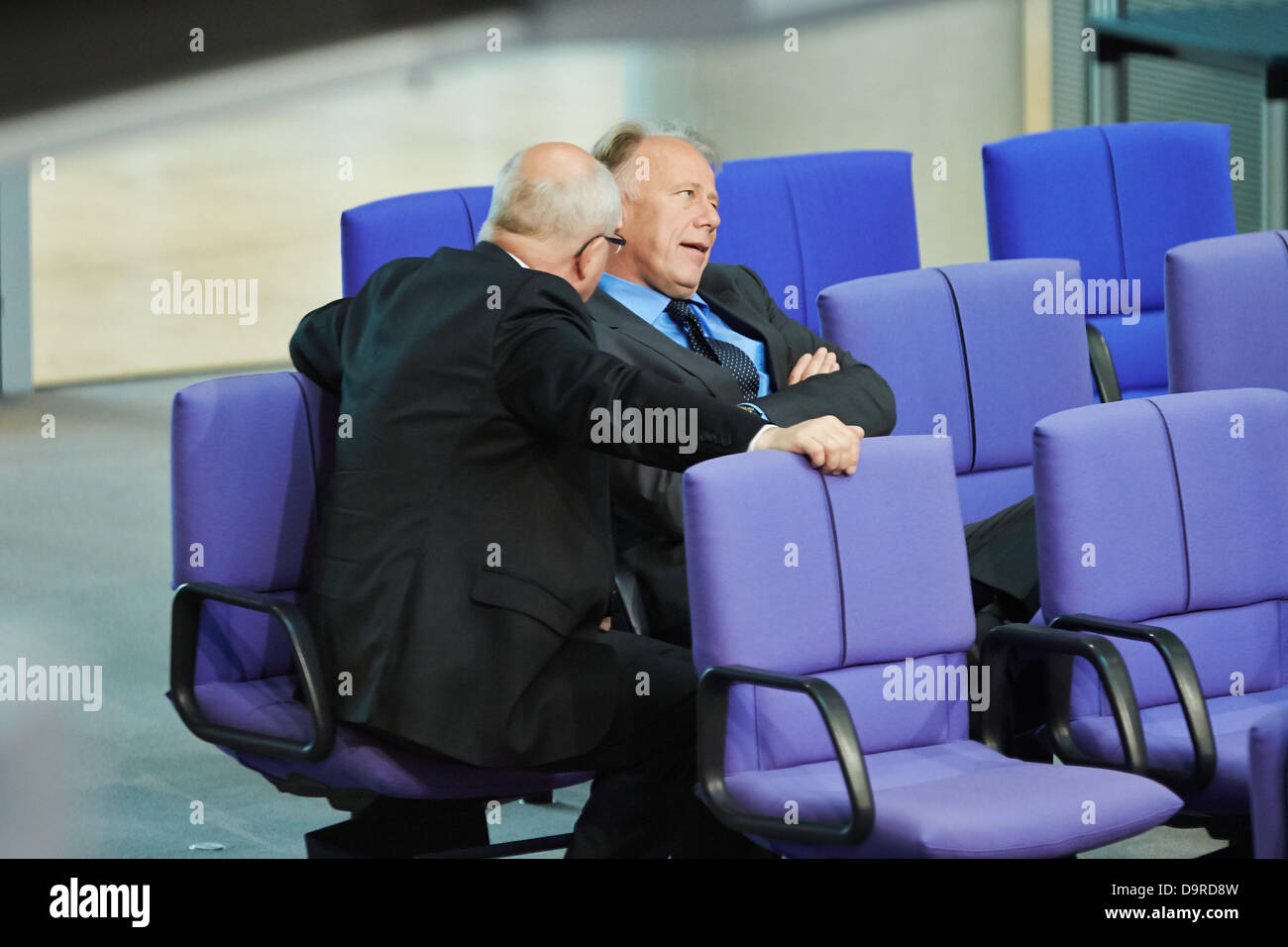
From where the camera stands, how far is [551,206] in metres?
2.44

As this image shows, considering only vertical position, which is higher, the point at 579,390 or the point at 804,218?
the point at 804,218

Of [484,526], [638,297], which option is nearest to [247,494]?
[484,526]

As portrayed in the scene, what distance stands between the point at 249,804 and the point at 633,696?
1224 millimetres

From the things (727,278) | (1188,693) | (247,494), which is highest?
(727,278)

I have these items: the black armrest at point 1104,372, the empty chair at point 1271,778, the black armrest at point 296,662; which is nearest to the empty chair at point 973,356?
the black armrest at point 1104,372

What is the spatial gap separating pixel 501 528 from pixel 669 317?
0.75m

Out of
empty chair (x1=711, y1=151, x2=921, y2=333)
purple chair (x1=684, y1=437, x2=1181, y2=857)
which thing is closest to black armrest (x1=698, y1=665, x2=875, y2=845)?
purple chair (x1=684, y1=437, x2=1181, y2=857)

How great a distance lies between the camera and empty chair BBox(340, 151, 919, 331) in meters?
3.50

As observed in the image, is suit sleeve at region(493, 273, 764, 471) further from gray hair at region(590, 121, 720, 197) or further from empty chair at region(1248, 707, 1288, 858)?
empty chair at region(1248, 707, 1288, 858)

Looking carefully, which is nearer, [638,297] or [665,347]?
[665,347]

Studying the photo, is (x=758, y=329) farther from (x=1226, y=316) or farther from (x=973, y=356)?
(x=1226, y=316)

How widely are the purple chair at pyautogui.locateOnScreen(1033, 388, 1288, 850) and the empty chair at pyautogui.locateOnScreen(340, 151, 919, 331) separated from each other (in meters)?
1.33

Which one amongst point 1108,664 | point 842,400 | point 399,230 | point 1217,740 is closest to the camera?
point 1108,664

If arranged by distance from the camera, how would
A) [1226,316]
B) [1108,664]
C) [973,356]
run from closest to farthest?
[1108,664], [973,356], [1226,316]
